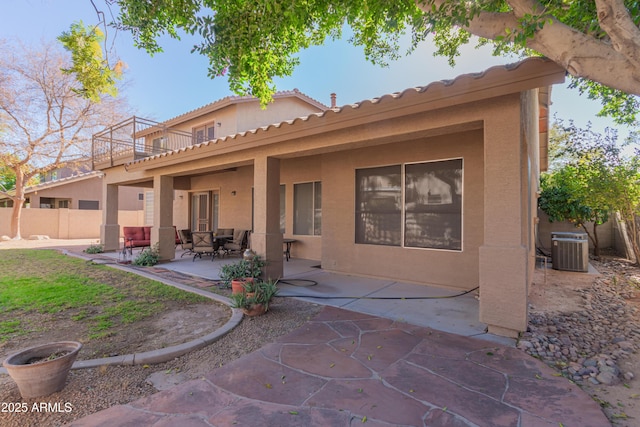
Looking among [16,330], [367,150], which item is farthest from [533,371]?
Answer: [16,330]

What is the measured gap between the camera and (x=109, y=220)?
1205 cm

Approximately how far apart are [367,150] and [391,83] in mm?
5486

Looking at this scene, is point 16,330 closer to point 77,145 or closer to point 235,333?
point 235,333

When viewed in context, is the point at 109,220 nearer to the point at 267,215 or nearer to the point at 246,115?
the point at 246,115

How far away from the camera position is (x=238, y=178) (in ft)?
38.5

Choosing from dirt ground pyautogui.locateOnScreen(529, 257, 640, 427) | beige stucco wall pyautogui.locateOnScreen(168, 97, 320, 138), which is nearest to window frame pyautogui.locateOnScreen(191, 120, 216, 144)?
beige stucco wall pyautogui.locateOnScreen(168, 97, 320, 138)

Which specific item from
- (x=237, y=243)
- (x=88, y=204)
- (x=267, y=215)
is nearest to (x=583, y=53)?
(x=267, y=215)

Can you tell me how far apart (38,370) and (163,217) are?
740 cm

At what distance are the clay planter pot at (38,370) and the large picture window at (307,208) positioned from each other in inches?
279

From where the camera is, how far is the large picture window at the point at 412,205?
20.0ft

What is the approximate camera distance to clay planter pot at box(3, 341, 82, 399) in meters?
2.45

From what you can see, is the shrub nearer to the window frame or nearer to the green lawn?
the green lawn

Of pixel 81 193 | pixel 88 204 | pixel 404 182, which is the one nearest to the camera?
pixel 404 182

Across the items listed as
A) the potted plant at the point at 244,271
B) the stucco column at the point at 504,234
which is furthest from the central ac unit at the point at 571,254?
the potted plant at the point at 244,271
